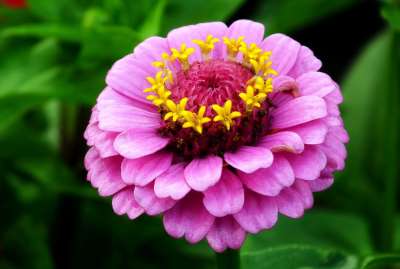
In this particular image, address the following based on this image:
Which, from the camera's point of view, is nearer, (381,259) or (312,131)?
(312,131)

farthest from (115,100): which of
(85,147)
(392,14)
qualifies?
(85,147)

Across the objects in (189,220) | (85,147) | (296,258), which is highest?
(189,220)

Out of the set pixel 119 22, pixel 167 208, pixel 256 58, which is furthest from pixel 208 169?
pixel 119 22

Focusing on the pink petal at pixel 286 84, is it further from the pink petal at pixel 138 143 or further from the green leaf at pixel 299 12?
the green leaf at pixel 299 12

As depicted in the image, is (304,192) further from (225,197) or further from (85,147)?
(85,147)

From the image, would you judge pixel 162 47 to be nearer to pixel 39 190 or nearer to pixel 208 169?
pixel 208 169

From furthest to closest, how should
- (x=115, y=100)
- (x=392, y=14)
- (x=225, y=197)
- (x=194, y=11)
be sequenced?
(x=194, y=11) → (x=392, y=14) → (x=115, y=100) → (x=225, y=197)

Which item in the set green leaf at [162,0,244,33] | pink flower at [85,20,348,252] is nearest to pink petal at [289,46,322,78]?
pink flower at [85,20,348,252]
